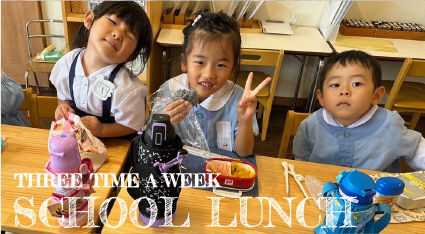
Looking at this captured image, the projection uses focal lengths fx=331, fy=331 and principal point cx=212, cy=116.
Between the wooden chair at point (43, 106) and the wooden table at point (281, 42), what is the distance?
1.26m

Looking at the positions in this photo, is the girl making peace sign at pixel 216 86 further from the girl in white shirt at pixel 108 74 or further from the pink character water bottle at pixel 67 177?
the pink character water bottle at pixel 67 177

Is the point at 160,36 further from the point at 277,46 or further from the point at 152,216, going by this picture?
the point at 152,216

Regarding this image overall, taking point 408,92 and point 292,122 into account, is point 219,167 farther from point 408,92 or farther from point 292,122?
point 408,92

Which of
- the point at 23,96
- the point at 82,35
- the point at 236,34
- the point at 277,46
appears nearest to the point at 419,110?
the point at 277,46

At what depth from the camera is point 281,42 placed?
2709mm

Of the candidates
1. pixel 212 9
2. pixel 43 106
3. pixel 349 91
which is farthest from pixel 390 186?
pixel 212 9

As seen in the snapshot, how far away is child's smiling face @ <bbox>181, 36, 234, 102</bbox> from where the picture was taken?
1.20 m

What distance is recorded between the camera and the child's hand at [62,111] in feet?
4.16

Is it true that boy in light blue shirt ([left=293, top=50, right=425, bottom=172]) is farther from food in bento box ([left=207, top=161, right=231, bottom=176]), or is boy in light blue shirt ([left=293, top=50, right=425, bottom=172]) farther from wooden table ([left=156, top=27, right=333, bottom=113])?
wooden table ([left=156, top=27, right=333, bottom=113])

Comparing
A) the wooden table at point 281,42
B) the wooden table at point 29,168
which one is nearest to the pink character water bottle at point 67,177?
the wooden table at point 29,168

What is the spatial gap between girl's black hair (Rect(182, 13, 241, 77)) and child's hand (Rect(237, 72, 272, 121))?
0.20 m

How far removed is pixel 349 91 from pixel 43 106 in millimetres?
1279

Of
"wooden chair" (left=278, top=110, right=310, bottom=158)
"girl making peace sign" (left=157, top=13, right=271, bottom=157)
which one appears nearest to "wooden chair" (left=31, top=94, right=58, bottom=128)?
"girl making peace sign" (left=157, top=13, right=271, bottom=157)

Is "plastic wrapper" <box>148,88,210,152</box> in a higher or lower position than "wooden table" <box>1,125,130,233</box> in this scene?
higher
